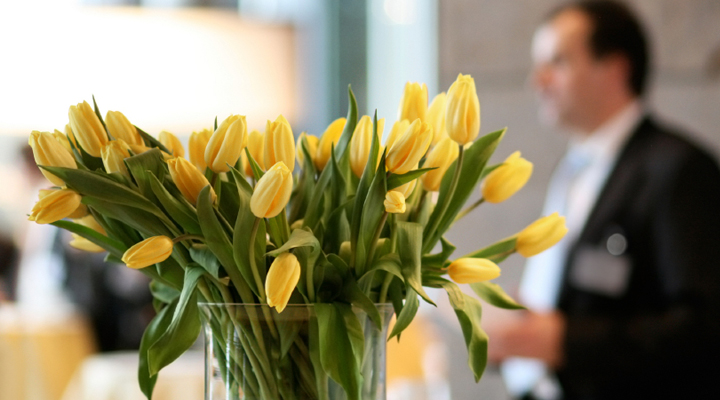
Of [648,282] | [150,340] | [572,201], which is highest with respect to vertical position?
[150,340]

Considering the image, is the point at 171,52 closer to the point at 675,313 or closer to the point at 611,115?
the point at 675,313

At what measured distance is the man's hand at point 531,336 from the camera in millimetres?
1555

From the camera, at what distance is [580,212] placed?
182 centimetres

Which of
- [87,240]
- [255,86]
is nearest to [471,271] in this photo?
[87,240]

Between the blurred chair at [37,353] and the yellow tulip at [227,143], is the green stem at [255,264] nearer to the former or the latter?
the yellow tulip at [227,143]

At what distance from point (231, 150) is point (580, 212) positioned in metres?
1.55

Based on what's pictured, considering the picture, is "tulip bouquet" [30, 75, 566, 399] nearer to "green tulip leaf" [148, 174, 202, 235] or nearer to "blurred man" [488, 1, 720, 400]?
"green tulip leaf" [148, 174, 202, 235]

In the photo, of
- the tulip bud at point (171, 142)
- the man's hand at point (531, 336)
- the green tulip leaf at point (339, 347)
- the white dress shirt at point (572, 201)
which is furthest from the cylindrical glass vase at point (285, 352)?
the white dress shirt at point (572, 201)

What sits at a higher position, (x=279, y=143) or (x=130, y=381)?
(x=279, y=143)

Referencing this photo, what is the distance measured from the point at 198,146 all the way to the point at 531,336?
127 cm

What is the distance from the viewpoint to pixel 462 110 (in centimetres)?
42

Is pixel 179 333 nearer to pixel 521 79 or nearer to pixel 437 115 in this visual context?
pixel 437 115

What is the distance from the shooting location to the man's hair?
1812 mm

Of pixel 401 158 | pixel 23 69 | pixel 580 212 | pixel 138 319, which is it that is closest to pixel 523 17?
Result: pixel 580 212
